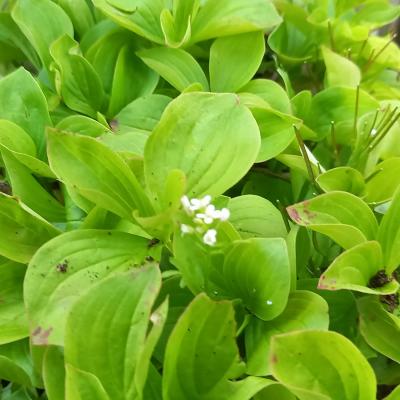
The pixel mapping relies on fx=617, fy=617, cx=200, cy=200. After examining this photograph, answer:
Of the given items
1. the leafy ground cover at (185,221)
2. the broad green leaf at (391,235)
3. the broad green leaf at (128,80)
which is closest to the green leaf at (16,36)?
the leafy ground cover at (185,221)

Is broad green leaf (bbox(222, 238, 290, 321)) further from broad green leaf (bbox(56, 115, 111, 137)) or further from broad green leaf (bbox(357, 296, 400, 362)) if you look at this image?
broad green leaf (bbox(56, 115, 111, 137))

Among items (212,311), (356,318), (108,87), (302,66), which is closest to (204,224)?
(212,311)

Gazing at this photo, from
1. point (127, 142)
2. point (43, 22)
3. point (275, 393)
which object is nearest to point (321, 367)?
point (275, 393)

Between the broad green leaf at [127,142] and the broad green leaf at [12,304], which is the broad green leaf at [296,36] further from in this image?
the broad green leaf at [12,304]

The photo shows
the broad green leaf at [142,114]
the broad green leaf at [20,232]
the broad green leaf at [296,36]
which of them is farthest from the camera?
the broad green leaf at [296,36]

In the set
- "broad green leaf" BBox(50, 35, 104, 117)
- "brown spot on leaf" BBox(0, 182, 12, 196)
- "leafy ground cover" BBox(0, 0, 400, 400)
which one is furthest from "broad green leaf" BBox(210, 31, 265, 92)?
"brown spot on leaf" BBox(0, 182, 12, 196)
